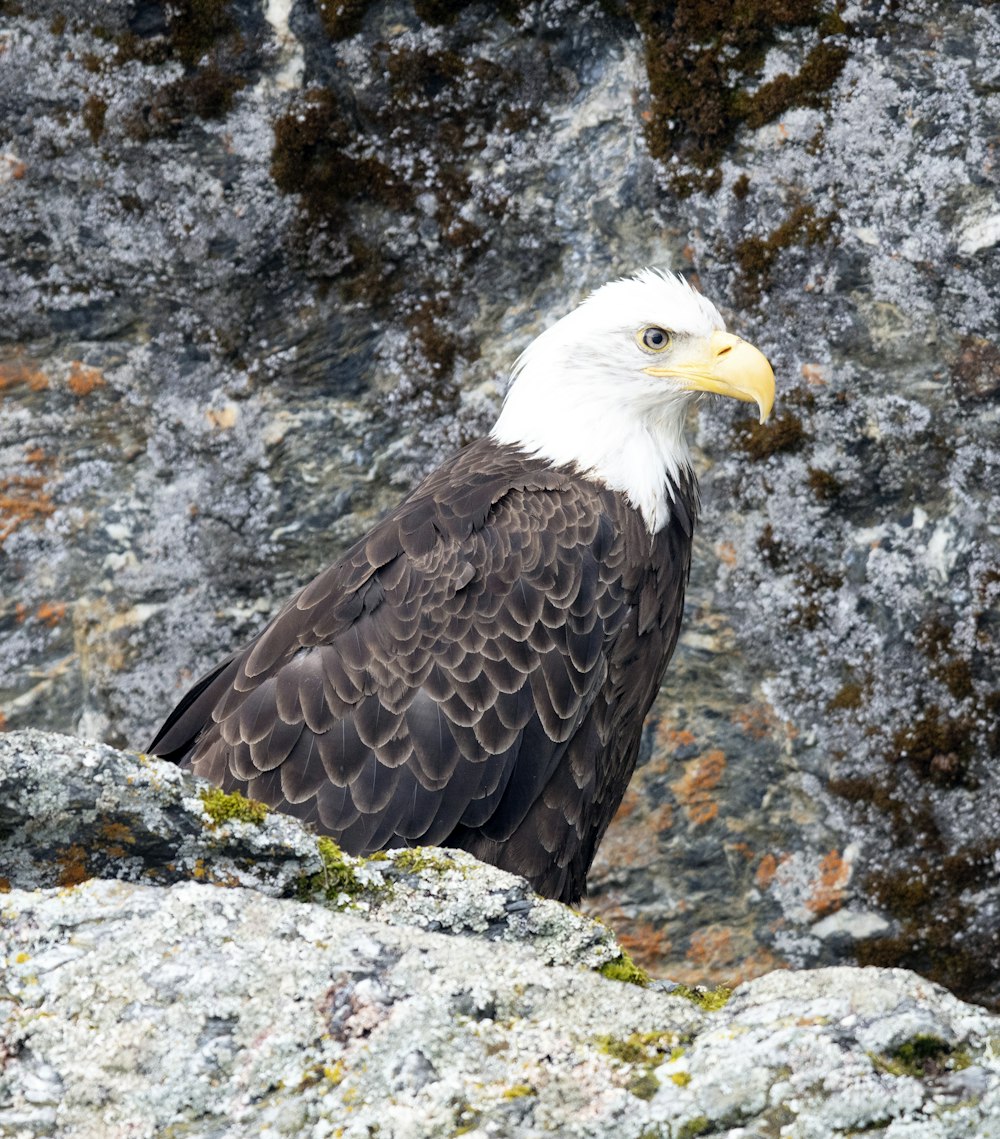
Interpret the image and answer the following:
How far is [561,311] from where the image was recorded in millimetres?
6258

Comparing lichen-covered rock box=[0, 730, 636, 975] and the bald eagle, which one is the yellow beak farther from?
lichen-covered rock box=[0, 730, 636, 975]

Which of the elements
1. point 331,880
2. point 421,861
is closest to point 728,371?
point 421,861

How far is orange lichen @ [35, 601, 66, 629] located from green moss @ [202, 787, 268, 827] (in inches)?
139

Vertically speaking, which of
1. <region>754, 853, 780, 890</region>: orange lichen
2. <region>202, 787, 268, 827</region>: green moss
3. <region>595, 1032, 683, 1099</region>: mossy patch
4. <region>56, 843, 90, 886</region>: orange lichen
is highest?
<region>595, 1032, 683, 1099</region>: mossy patch

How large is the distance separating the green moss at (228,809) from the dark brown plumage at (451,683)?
1859mm

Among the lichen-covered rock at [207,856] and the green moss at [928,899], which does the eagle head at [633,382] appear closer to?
the green moss at [928,899]

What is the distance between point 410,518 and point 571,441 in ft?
2.40

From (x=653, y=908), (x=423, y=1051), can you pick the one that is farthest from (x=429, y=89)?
(x=423, y=1051)

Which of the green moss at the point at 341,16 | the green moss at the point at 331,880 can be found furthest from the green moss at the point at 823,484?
the green moss at the point at 331,880

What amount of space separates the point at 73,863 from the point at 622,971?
1137 mm

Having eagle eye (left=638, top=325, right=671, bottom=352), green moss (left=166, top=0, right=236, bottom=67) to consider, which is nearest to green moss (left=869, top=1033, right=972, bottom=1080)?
eagle eye (left=638, top=325, right=671, bottom=352)

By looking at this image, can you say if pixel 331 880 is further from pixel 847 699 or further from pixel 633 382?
pixel 847 699

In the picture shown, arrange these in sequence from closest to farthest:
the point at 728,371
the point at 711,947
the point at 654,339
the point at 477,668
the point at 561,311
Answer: the point at 477,668 < the point at 728,371 < the point at 654,339 < the point at 711,947 < the point at 561,311

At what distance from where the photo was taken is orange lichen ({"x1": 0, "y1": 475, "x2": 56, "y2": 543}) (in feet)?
20.3
